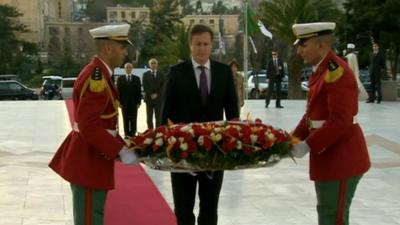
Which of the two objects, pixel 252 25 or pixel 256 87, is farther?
pixel 256 87

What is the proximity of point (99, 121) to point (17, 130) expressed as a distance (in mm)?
11328

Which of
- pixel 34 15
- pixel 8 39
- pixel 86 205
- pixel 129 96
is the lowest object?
pixel 8 39

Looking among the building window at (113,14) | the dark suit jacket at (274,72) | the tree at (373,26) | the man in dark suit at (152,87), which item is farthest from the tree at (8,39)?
the man in dark suit at (152,87)

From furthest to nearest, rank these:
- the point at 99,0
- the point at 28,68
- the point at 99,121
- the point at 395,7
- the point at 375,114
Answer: the point at 99,0
the point at 28,68
the point at 395,7
the point at 375,114
the point at 99,121

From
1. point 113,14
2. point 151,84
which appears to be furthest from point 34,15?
point 151,84

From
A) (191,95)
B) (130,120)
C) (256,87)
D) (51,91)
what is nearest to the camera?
(191,95)

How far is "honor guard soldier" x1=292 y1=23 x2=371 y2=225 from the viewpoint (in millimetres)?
3998

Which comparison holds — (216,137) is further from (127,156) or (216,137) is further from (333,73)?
(333,73)

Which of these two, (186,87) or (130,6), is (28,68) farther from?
(186,87)

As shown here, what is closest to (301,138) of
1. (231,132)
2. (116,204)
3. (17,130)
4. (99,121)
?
(231,132)

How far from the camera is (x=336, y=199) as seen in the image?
411 centimetres

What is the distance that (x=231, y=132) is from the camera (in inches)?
154

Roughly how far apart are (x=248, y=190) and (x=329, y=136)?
13.2 feet

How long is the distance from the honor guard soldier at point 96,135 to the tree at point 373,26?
28.7 m
